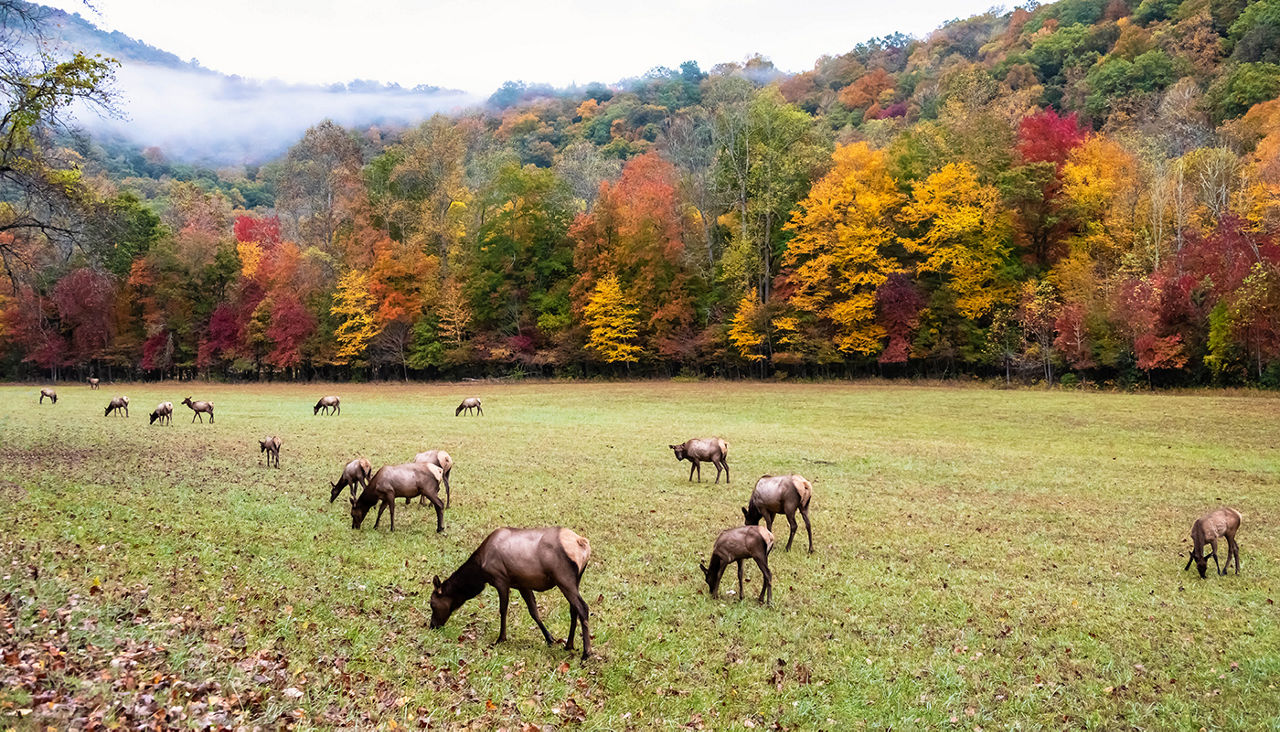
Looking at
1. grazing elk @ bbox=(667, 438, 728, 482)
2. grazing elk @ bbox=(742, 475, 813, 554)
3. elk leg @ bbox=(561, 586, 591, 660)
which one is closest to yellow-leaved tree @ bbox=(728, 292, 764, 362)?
grazing elk @ bbox=(667, 438, 728, 482)

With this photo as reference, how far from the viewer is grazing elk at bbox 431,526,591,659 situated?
24.5ft

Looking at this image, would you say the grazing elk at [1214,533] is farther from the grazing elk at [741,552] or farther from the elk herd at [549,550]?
the grazing elk at [741,552]

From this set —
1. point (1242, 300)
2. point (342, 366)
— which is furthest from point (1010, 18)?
point (342, 366)

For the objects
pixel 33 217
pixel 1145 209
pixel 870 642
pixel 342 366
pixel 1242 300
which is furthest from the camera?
pixel 342 366

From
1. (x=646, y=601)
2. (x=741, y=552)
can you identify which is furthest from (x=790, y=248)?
(x=646, y=601)

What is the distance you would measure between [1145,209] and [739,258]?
26494mm

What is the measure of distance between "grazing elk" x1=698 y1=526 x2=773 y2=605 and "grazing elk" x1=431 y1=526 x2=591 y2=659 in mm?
2442

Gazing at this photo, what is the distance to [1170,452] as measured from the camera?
875 inches

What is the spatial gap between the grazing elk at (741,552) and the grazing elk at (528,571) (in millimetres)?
2442

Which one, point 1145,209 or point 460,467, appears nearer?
point 460,467

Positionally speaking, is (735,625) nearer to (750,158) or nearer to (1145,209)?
(1145,209)

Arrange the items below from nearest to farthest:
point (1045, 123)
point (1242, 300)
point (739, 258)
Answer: point (1242, 300) → point (1045, 123) → point (739, 258)

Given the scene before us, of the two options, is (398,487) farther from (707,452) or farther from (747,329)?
(747,329)

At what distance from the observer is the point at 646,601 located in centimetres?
928
